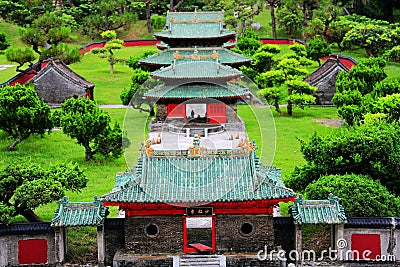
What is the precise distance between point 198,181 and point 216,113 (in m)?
20.8

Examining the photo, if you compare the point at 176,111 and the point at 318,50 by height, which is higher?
the point at 176,111

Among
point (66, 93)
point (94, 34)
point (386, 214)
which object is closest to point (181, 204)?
point (386, 214)

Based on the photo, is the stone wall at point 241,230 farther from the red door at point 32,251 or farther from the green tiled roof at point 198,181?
the red door at point 32,251

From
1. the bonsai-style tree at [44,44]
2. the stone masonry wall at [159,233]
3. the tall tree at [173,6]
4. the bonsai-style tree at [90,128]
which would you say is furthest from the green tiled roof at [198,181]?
the tall tree at [173,6]

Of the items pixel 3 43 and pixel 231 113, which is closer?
pixel 231 113

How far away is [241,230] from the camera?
24.3 metres

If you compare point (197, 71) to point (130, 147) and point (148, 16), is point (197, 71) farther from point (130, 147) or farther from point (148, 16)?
point (148, 16)

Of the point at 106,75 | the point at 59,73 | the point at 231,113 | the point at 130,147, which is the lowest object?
the point at 106,75

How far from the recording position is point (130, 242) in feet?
80.2

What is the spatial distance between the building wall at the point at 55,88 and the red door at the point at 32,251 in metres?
30.4

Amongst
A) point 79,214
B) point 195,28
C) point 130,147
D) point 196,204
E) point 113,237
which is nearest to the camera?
point 196,204

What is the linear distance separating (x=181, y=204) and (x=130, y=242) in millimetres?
2339

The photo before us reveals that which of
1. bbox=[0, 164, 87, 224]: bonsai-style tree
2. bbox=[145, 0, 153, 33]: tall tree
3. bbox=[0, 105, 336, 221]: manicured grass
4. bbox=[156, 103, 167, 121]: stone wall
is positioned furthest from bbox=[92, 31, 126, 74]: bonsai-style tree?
bbox=[0, 164, 87, 224]: bonsai-style tree

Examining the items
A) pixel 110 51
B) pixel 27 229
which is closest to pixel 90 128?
pixel 27 229
